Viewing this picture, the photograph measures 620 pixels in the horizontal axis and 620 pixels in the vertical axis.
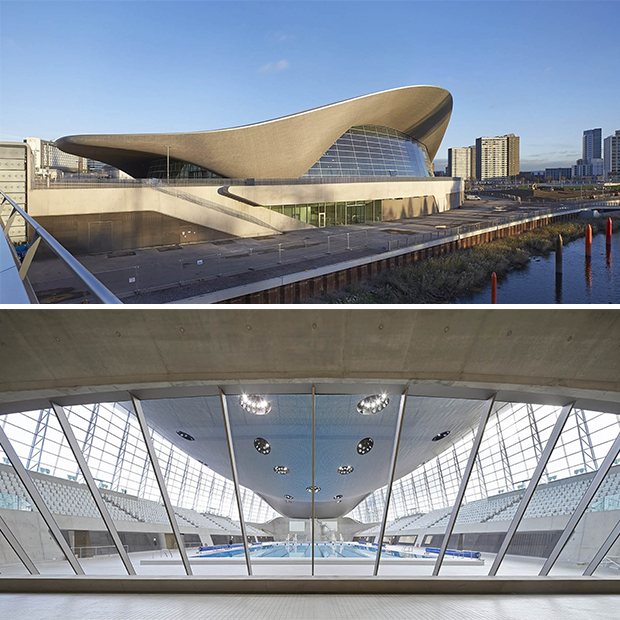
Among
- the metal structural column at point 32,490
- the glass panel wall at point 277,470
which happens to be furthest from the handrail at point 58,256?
the metal structural column at point 32,490

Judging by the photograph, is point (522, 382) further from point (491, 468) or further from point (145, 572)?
point (145, 572)

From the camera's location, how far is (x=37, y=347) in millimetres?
6156

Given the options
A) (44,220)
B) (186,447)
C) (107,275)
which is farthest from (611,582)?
(44,220)

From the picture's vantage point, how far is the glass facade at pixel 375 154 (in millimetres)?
32656

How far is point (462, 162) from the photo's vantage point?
5258mm

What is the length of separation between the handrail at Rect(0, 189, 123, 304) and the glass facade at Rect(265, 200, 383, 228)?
3981 mm

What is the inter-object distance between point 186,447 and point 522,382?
5.58 metres

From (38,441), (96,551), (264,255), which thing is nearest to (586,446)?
(264,255)

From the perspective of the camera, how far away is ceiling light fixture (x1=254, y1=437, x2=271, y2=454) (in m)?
8.62

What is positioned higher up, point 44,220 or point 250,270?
point 44,220

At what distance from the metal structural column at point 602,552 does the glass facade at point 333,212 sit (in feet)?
19.8

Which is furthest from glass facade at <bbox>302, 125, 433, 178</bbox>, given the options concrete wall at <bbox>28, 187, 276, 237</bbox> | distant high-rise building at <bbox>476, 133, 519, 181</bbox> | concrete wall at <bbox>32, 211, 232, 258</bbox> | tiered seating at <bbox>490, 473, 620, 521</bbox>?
distant high-rise building at <bbox>476, 133, 519, 181</bbox>

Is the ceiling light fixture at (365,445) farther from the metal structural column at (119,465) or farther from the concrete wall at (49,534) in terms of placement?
the metal structural column at (119,465)

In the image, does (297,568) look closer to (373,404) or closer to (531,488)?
(373,404)
